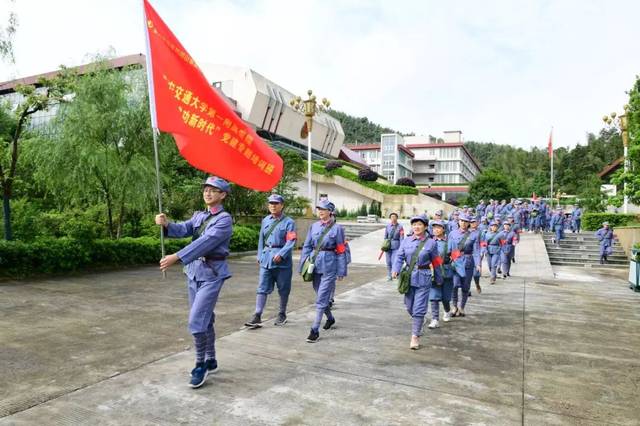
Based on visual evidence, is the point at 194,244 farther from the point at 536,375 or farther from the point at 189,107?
the point at 536,375

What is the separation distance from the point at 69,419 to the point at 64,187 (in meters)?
10.9

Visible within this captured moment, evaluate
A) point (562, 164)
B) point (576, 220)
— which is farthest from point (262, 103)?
point (562, 164)

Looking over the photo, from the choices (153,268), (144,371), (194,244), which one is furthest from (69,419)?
(153,268)

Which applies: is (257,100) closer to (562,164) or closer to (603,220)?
(603,220)

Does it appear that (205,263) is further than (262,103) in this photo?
No

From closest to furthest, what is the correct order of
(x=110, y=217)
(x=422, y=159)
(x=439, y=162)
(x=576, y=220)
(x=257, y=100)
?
(x=110, y=217) < (x=576, y=220) < (x=257, y=100) < (x=422, y=159) < (x=439, y=162)

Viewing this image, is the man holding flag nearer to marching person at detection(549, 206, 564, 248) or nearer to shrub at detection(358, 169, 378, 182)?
marching person at detection(549, 206, 564, 248)

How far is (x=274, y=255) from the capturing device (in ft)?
20.7

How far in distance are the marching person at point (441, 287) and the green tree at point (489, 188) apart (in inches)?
1710

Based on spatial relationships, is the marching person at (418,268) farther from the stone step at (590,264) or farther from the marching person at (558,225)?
the marching person at (558,225)

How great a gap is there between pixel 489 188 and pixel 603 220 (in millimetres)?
23269

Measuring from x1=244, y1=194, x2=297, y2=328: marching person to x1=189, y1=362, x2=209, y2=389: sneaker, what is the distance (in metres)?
2.23

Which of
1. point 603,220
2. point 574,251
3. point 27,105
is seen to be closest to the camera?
point 27,105

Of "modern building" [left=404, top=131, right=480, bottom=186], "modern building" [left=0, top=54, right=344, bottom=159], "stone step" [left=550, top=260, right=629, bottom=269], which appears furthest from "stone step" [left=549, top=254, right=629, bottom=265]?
"modern building" [left=404, top=131, right=480, bottom=186]
